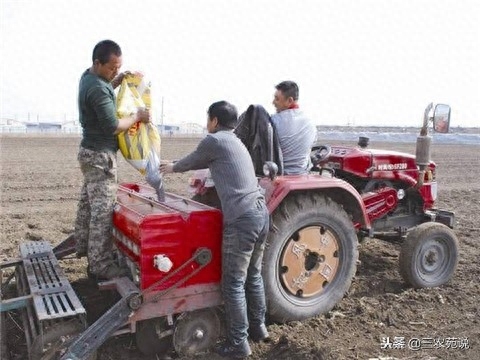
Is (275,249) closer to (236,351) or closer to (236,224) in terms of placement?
(236,224)

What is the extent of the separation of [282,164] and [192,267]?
1280mm

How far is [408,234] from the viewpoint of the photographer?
4777 millimetres

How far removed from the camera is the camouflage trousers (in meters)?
3.65

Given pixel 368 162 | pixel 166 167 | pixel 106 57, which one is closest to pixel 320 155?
pixel 368 162

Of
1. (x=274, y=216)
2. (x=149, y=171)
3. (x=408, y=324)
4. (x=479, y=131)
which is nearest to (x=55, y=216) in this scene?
(x=149, y=171)

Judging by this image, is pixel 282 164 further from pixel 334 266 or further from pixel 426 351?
pixel 426 351

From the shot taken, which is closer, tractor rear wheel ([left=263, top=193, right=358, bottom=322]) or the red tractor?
the red tractor

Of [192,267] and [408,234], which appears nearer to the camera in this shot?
[192,267]

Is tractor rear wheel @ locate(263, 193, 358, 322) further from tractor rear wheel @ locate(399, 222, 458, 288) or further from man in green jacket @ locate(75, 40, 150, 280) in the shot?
man in green jacket @ locate(75, 40, 150, 280)

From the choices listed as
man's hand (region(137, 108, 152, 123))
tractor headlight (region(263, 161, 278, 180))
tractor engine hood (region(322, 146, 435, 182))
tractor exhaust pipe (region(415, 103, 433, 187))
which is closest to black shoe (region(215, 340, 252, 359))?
tractor headlight (region(263, 161, 278, 180))

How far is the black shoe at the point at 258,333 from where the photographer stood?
3.57 meters

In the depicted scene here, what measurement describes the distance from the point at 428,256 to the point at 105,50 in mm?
3525

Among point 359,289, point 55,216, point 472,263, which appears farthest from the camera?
point 55,216

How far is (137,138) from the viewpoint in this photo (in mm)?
3730
